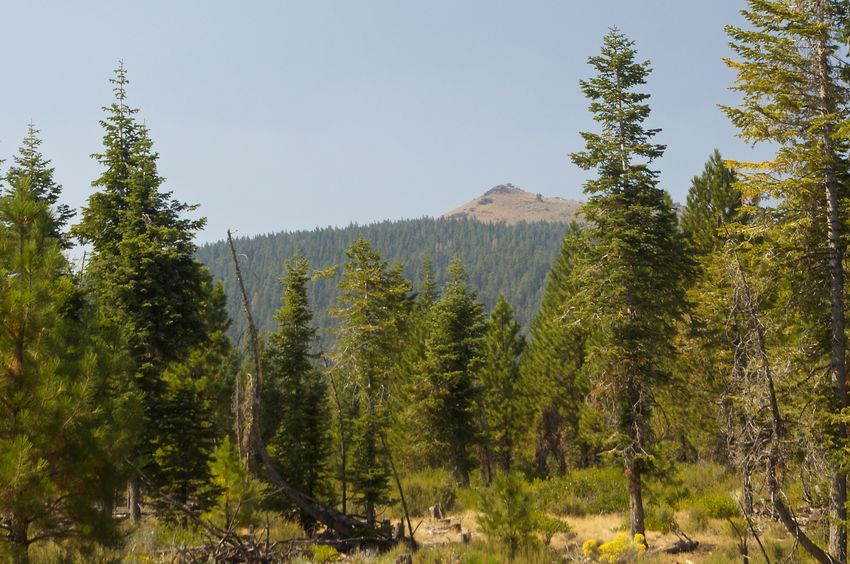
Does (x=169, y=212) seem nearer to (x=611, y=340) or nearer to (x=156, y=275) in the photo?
(x=156, y=275)

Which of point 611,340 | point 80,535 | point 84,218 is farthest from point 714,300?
point 84,218

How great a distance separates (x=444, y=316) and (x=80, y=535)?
71.6 ft

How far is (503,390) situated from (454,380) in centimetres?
511

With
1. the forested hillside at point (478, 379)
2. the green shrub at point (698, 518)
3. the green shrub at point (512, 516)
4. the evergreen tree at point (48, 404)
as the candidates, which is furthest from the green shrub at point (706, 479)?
the evergreen tree at point (48, 404)

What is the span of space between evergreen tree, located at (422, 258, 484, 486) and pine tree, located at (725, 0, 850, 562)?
17.4 metres

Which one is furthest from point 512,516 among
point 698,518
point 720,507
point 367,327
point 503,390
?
point 503,390

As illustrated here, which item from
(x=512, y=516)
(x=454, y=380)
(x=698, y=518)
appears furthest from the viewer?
(x=454, y=380)

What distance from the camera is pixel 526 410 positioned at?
3164cm

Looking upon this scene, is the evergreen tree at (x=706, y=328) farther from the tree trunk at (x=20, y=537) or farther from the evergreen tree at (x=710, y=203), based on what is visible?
the tree trunk at (x=20, y=537)

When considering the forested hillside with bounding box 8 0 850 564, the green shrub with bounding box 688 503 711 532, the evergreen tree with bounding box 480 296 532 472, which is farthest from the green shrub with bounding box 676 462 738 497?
the evergreen tree with bounding box 480 296 532 472

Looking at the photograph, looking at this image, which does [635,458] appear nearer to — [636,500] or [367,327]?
[636,500]

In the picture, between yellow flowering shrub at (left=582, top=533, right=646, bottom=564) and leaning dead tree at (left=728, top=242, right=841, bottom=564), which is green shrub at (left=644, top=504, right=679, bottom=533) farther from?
leaning dead tree at (left=728, top=242, right=841, bottom=564)

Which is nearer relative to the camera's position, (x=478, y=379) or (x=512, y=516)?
(x=512, y=516)

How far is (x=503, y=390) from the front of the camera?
104 feet
